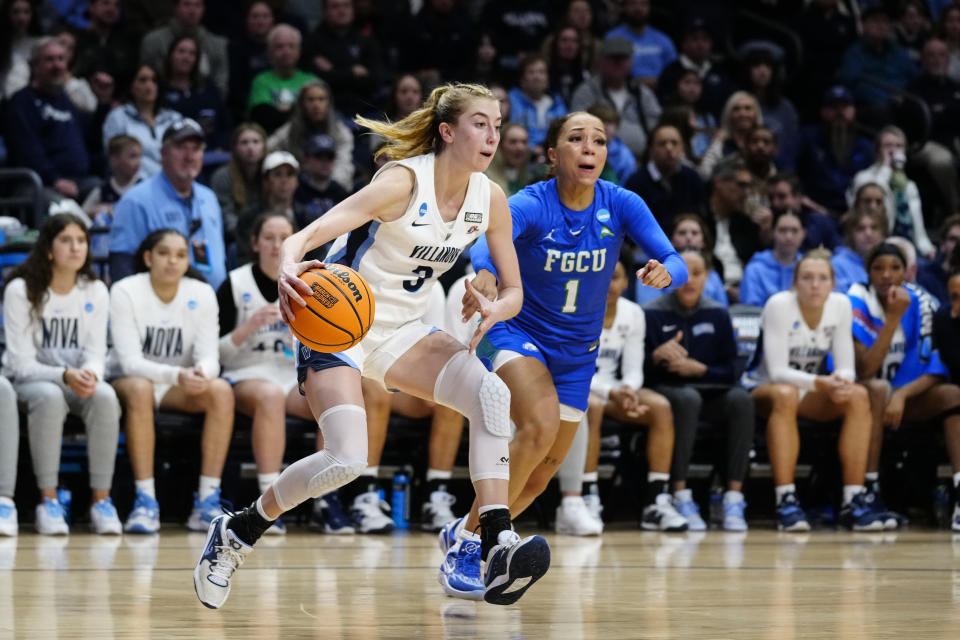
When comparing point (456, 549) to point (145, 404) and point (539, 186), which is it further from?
point (145, 404)

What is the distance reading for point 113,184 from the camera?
9031 mm

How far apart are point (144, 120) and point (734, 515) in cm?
484

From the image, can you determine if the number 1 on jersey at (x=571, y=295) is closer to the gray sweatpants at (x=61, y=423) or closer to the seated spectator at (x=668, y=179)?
the gray sweatpants at (x=61, y=423)

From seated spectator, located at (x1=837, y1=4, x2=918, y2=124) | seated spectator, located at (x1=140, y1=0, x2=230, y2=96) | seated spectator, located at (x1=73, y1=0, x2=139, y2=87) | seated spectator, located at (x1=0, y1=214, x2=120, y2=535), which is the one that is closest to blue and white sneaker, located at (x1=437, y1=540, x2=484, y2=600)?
seated spectator, located at (x1=0, y1=214, x2=120, y2=535)

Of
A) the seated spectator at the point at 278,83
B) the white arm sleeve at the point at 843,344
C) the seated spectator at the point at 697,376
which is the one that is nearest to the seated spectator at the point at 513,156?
the seated spectator at the point at 697,376

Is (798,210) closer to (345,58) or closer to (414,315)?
(345,58)

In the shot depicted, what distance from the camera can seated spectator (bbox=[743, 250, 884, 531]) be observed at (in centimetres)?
805

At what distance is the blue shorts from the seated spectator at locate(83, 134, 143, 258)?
Answer: 4.03 meters

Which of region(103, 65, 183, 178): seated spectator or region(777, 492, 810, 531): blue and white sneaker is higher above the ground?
region(103, 65, 183, 178): seated spectator

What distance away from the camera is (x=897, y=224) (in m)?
10.7

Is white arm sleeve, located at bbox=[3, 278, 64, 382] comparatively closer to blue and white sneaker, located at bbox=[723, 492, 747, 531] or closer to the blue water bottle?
the blue water bottle

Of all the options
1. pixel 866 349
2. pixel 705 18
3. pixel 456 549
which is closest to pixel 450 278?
pixel 866 349

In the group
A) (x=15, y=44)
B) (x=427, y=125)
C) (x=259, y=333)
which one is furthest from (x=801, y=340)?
(x=15, y=44)

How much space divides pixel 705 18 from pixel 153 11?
5.19 meters
